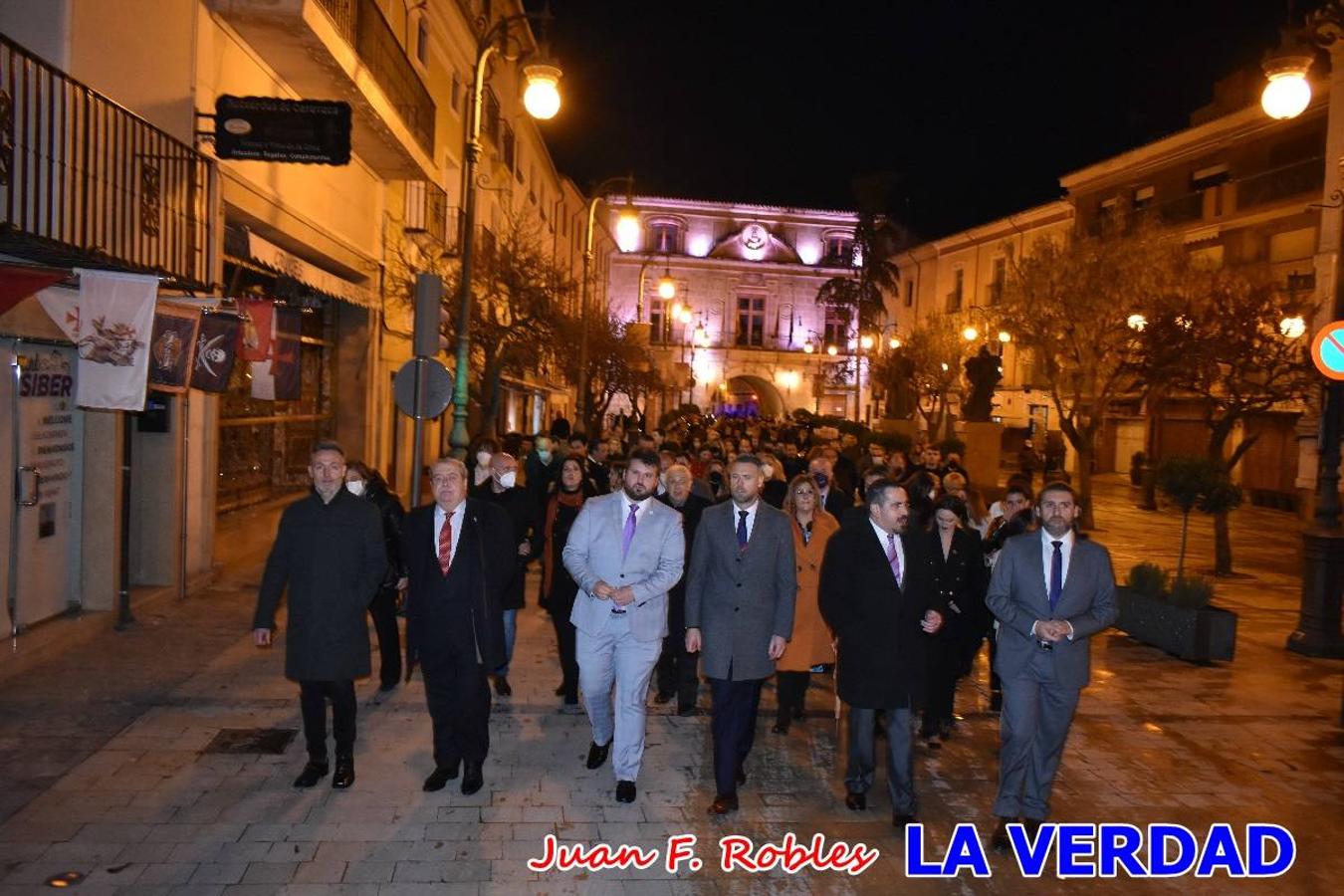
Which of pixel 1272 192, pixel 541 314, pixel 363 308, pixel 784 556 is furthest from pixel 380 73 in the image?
pixel 1272 192

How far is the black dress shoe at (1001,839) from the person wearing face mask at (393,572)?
14.6 ft

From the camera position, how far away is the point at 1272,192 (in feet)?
105

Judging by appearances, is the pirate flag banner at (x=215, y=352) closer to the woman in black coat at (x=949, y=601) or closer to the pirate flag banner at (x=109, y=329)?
the pirate flag banner at (x=109, y=329)

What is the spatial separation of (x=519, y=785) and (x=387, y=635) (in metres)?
2.32

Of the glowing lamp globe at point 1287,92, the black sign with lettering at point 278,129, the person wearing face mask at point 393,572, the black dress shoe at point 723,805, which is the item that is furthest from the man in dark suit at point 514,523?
the glowing lamp globe at point 1287,92

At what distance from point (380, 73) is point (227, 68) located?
13.4 ft

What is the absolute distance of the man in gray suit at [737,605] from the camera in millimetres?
5699

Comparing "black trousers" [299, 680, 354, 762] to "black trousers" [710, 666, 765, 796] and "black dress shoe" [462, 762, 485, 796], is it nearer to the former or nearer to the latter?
"black dress shoe" [462, 762, 485, 796]

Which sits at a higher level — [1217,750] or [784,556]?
[784,556]

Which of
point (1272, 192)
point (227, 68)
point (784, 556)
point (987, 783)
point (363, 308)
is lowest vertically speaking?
point (987, 783)

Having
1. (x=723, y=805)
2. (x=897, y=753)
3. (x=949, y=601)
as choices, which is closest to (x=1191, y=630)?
(x=949, y=601)

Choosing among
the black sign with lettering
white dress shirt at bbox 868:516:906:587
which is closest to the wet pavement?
white dress shirt at bbox 868:516:906:587

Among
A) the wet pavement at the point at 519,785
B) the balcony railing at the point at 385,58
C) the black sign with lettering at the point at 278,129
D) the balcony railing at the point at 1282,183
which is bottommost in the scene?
the wet pavement at the point at 519,785

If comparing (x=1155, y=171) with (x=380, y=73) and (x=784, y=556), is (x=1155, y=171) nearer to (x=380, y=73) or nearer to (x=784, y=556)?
(x=380, y=73)
